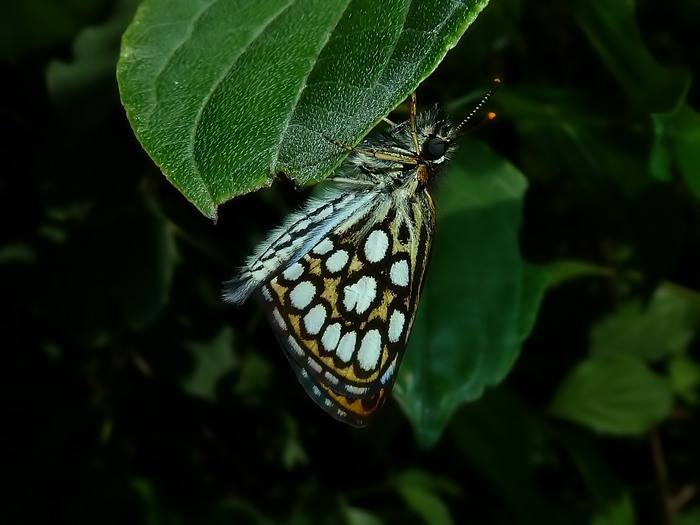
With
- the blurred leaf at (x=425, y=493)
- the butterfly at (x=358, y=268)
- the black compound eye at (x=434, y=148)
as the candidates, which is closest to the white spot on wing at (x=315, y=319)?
the butterfly at (x=358, y=268)

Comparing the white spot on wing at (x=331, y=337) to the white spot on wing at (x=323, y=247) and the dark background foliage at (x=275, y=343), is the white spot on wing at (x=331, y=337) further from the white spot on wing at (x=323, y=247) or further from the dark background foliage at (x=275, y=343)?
the dark background foliage at (x=275, y=343)

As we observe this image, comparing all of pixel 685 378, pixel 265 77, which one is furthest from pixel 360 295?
pixel 685 378

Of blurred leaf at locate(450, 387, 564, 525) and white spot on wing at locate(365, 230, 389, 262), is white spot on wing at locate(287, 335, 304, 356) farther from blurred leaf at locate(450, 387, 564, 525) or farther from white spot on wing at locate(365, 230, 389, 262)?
blurred leaf at locate(450, 387, 564, 525)

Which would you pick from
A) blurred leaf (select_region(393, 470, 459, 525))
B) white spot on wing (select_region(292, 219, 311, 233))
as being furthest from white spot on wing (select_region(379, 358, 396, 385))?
blurred leaf (select_region(393, 470, 459, 525))

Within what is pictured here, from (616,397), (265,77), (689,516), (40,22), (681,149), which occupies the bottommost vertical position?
(689,516)

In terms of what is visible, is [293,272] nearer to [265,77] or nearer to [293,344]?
[293,344]

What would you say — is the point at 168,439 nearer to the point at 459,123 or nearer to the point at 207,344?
the point at 207,344
